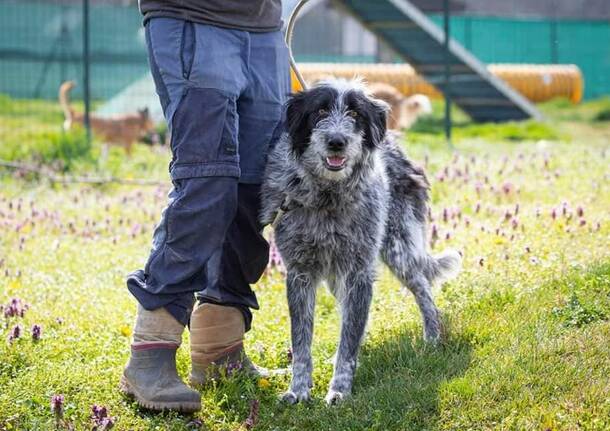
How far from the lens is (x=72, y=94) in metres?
20.9

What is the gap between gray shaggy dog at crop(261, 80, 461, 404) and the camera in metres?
4.30

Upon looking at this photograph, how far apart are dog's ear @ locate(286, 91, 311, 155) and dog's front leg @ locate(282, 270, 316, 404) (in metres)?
0.60

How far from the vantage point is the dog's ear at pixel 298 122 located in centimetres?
434

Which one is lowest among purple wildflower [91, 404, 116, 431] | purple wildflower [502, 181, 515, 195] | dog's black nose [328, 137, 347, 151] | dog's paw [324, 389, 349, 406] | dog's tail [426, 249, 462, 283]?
purple wildflower [502, 181, 515, 195]

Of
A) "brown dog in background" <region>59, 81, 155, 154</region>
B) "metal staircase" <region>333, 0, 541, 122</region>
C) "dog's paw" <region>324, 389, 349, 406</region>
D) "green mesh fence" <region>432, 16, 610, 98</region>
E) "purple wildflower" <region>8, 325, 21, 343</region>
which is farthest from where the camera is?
"green mesh fence" <region>432, 16, 610, 98</region>

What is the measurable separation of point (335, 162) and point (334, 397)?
40.8 inches

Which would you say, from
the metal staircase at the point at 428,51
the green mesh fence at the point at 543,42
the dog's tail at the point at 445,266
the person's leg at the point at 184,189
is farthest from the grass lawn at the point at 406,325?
the green mesh fence at the point at 543,42

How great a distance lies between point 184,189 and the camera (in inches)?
158

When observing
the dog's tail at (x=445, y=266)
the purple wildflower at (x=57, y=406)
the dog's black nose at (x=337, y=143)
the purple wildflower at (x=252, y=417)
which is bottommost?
the purple wildflower at (x=252, y=417)

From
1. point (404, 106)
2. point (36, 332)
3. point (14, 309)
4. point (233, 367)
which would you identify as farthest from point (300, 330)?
point (404, 106)

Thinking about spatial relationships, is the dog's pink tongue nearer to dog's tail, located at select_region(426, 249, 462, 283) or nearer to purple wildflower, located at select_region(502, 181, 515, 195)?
dog's tail, located at select_region(426, 249, 462, 283)

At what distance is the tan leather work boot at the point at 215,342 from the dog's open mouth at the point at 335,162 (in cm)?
85

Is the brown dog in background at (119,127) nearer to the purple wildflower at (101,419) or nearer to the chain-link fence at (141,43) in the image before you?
the purple wildflower at (101,419)

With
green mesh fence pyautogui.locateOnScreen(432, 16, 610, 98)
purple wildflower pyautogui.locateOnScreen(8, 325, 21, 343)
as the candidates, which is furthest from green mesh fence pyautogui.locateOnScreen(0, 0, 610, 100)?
purple wildflower pyautogui.locateOnScreen(8, 325, 21, 343)
